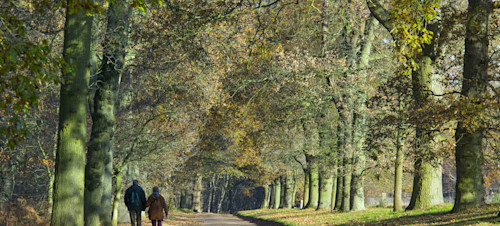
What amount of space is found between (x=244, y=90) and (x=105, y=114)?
12111 mm

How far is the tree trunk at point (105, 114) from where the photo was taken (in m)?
12.9

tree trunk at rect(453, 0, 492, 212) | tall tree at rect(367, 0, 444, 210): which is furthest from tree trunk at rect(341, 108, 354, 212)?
tree trunk at rect(453, 0, 492, 212)

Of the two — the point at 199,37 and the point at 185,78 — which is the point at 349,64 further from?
the point at 199,37

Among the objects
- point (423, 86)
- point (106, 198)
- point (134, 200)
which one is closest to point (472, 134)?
point (423, 86)

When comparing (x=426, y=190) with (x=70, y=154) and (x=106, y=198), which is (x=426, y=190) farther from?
(x=70, y=154)

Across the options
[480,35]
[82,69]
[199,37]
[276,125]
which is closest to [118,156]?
[199,37]

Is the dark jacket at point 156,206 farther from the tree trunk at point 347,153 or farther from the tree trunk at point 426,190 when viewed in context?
the tree trunk at point 347,153

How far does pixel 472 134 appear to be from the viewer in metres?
13.4

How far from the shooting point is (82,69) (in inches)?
397

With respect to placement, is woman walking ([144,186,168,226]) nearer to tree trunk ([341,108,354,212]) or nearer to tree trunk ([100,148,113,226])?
tree trunk ([100,148,113,226])

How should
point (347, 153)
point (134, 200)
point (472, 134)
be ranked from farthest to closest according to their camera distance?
1. point (347, 153)
2. point (134, 200)
3. point (472, 134)

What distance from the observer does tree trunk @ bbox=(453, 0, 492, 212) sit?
509 inches

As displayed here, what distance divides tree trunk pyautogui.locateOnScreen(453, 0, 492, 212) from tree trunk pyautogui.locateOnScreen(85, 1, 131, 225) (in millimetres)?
8887

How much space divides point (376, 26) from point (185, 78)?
12.9m
